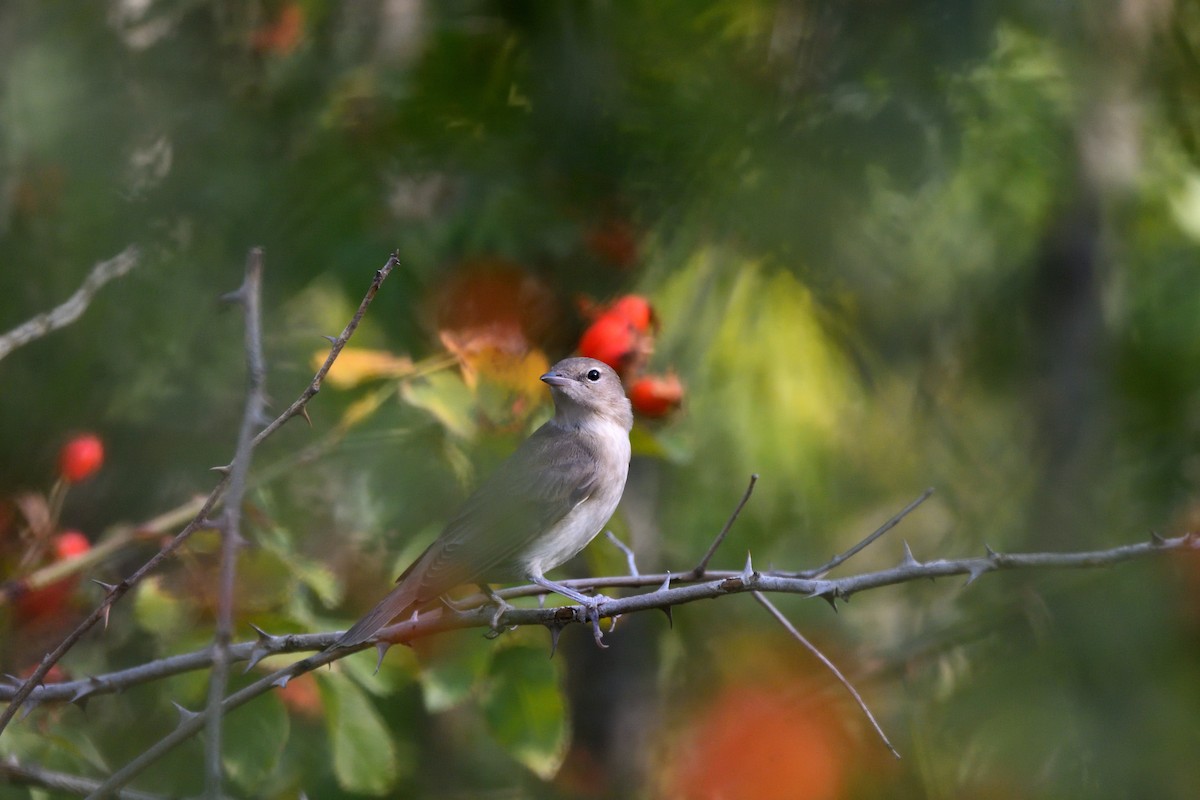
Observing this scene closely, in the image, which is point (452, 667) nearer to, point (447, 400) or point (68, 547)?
point (447, 400)

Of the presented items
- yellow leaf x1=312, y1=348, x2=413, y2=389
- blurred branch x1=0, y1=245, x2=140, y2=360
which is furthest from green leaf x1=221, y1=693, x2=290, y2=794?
blurred branch x1=0, y1=245, x2=140, y2=360

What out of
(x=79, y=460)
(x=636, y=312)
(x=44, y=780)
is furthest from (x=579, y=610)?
(x=79, y=460)

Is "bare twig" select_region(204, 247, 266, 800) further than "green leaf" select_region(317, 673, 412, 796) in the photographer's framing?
No

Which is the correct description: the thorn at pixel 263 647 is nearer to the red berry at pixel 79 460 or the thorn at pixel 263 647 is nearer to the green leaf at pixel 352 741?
the green leaf at pixel 352 741

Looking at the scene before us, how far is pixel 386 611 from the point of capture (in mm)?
3020

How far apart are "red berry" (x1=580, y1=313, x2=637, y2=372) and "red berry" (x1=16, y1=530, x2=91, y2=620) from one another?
1.58 m

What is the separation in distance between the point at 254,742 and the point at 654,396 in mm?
1403

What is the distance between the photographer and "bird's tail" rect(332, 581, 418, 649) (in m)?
2.74

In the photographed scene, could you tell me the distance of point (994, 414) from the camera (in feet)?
19.2

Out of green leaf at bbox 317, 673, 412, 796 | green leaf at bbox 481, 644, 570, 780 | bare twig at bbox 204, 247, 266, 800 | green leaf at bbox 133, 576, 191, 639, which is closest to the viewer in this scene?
bare twig at bbox 204, 247, 266, 800

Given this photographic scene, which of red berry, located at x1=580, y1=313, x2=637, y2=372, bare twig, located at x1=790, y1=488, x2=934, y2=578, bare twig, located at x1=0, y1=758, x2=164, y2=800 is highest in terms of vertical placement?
bare twig, located at x1=790, y1=488, x2=934, y2=578

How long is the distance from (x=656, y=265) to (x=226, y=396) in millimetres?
1731

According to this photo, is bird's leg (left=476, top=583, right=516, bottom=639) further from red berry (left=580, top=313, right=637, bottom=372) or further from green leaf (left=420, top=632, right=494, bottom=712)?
red berry (left=580, top=313, right=637, bottom=372)

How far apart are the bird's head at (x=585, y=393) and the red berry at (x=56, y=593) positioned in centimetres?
148
